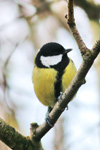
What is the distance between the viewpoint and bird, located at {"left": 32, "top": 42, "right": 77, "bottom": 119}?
283cm

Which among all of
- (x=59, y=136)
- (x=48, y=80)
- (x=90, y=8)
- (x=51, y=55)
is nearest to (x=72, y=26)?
(x=48, y=80)

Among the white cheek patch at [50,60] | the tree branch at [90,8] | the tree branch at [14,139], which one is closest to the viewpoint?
the tree branch at [14,139]

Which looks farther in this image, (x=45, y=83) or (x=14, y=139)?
(x=45, y=83)

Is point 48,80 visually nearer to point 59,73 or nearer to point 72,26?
point 59,73

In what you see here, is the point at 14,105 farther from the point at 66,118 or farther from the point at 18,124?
the point at 66,118

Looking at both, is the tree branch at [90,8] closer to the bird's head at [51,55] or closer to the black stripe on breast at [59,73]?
the bird's head at [51,55]

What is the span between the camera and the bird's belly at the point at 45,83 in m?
2.86

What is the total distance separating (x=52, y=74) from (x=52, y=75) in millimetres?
11

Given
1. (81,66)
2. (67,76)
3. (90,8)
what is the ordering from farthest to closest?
(90,8) → (67,76) → (81,66)

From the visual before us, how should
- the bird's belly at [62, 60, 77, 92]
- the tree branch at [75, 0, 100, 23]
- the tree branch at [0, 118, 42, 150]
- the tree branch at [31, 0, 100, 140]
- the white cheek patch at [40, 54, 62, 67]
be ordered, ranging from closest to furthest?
the tree branch at [31, 0, 100, 140], the tree branch at [0, 118, 42, 150], the bird's belly at [62, 60, 77, 92], the white cheek patch at [40, 54, 62, 67], the tree branch at [75, 0, 100, 23]

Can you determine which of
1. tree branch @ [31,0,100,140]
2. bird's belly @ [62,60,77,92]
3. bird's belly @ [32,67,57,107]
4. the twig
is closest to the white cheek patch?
bird's belly @ [32,67,57,107]

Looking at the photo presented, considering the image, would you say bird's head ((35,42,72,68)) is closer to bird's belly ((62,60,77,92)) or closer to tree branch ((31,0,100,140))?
bird's belly ((62,60,77,92))

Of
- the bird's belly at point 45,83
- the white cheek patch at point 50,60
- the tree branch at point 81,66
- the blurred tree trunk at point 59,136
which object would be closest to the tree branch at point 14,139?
the tree branch at point 81,66

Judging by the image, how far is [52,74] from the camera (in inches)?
112
